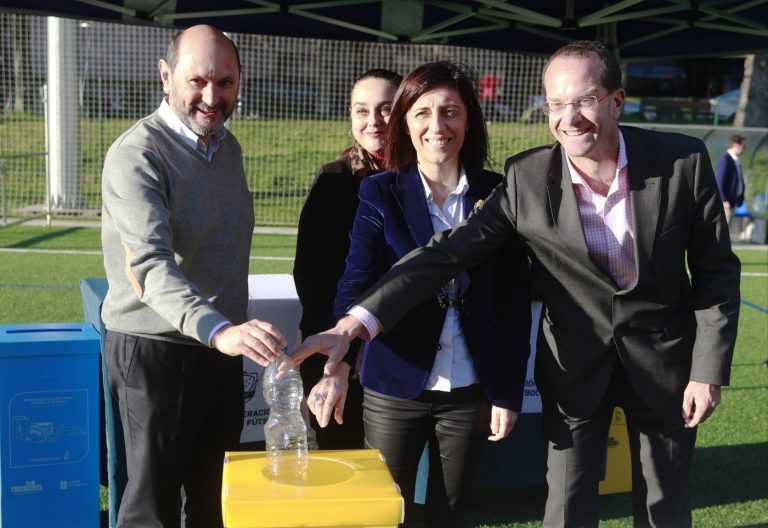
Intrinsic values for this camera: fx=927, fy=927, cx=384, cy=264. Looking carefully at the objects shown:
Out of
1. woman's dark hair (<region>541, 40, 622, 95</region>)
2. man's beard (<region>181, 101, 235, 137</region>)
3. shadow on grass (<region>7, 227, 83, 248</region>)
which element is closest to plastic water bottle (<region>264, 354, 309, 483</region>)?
man's beard (<region>181, 101, 235, 137</region>)

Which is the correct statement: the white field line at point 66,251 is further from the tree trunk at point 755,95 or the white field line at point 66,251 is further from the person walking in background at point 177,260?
the tree trunk at point 755,95

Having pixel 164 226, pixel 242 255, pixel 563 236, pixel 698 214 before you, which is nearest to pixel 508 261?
pixel 563 236

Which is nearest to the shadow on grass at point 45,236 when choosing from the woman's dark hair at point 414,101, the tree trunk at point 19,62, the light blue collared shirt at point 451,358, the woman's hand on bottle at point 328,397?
the tree trunk at point 19,62

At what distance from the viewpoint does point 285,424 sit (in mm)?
2664

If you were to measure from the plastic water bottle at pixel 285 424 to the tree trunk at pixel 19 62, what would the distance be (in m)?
19.0

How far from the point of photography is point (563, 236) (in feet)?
8.84

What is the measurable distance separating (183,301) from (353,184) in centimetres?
135

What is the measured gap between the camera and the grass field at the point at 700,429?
480 cm

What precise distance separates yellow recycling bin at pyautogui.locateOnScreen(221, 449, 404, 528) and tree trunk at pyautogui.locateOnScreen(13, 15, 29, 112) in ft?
63.9

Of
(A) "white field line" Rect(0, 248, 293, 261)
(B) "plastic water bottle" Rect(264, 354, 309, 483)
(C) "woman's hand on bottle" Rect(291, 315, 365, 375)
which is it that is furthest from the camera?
(A) "white field line" Rect(0, 248, 293, 261)

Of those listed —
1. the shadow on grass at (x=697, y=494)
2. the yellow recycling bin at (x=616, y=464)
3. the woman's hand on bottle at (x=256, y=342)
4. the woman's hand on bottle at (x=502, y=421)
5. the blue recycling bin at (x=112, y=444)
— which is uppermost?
the woman's hand on bottle at (x=256, y=342)

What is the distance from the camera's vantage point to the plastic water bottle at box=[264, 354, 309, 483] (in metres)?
2.29

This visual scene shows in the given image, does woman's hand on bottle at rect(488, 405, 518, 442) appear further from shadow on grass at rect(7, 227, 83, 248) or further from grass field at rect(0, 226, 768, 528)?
shadow on grass at rect(7, 227, 83, 248)

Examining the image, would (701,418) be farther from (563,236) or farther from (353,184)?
(353,184)
